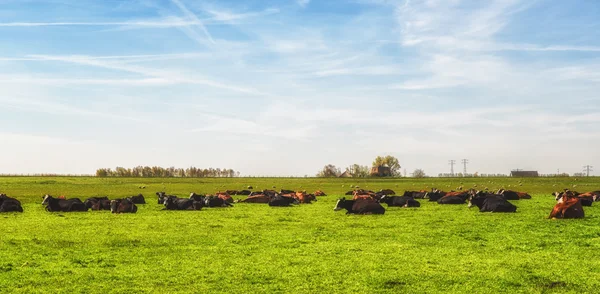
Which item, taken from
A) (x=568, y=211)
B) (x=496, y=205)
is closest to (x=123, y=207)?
(x=496, y=205)

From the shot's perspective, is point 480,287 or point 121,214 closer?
point 480,287

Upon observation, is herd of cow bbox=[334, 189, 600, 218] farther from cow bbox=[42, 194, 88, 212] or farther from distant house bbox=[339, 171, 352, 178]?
distant house bbox=[339, 171, 352, 178]

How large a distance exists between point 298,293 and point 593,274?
5444 mm

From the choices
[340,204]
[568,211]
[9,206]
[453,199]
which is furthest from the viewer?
[453,199]

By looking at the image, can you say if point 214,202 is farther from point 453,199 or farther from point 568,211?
point 568,211

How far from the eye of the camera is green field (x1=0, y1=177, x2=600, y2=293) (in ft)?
31.3

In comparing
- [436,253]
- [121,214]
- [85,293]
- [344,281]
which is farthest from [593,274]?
[121,214]

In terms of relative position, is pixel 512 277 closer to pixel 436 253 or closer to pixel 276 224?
pixel 436 253

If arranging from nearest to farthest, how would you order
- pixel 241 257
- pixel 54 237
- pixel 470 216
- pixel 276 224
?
pixel 241 257, pixel 54 237, pixel 276 224, pixel 470 216

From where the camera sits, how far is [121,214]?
24.0 m

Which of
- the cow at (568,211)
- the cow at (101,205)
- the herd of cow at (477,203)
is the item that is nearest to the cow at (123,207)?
the cow at (101,205)

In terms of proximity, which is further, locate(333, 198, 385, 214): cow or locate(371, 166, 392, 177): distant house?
locate(371, 166, 392, 177): distant house

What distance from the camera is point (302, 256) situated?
40.2 ft

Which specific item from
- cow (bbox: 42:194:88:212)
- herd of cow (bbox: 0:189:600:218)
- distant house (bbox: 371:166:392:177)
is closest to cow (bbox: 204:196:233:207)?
herd of cow (bbox: 0:189:600:218)
